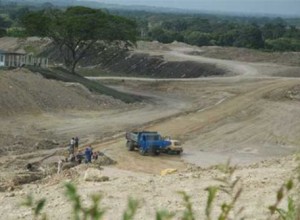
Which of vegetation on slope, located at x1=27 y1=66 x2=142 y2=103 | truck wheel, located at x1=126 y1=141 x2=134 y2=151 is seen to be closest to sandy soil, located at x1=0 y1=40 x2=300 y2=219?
truck wheel, located at x1=126 y1=141 x2=134 y2=151

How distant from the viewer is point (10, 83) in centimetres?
3881

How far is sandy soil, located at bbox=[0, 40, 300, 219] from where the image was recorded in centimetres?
1479

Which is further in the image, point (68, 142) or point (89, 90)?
point (89, 90)

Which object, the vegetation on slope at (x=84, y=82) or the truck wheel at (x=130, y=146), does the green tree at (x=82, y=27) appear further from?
the truck wheel at (x=130, y=146)

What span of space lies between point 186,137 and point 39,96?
36.0ft

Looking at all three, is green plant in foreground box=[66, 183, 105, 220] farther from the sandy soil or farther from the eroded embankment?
the eroded embankment

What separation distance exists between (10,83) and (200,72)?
2917cm

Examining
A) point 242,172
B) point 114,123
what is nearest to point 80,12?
point 114,123

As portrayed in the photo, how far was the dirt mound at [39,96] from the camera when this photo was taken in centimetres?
3683

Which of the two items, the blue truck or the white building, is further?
the white building

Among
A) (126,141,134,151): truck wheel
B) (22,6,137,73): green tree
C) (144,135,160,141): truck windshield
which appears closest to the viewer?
(144,135,160,141): truck windshield

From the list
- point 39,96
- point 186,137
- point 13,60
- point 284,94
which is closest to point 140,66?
point 13,60

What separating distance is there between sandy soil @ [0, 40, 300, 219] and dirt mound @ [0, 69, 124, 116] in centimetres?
A: 88

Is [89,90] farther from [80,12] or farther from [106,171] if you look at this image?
[106,171]
